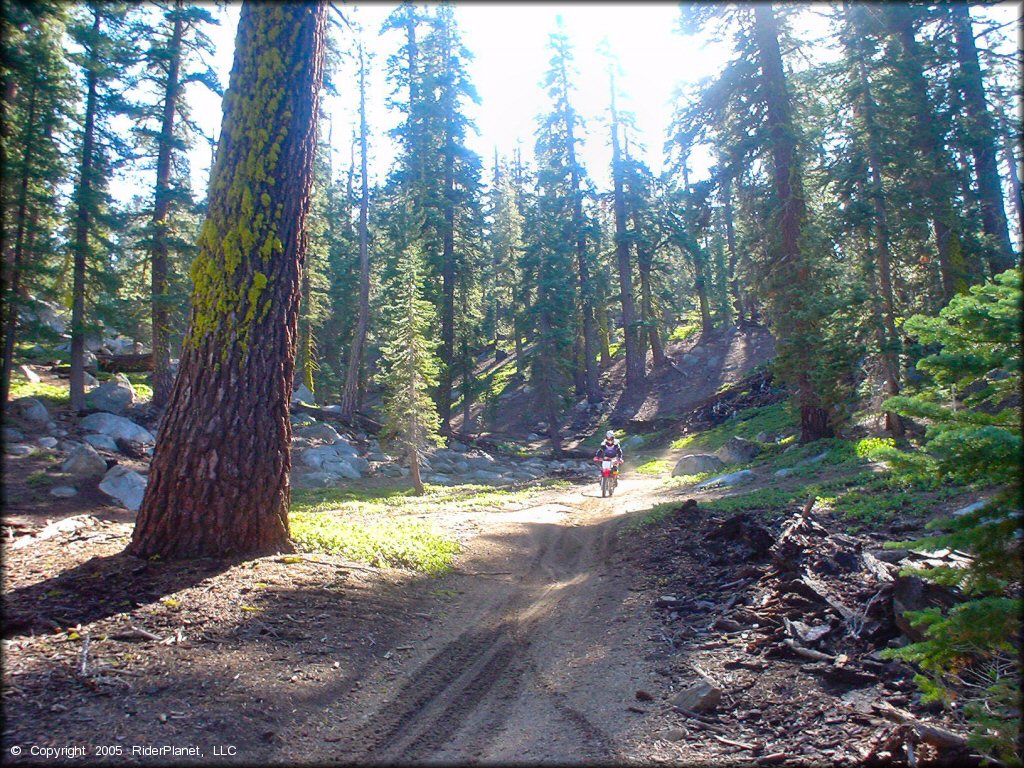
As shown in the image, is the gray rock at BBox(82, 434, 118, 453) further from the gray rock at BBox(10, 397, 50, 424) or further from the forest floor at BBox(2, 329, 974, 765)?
the forest floor at BBox(2, 329, 974, 765)

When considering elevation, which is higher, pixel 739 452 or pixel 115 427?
pixel 115 427

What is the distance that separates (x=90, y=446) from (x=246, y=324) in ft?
42.0

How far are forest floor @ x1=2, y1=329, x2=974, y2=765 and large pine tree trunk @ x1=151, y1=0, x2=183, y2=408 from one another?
49.5 ft

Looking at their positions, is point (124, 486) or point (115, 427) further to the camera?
point (115, 427)

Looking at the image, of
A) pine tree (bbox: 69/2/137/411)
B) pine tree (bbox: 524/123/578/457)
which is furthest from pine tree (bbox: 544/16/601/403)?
pine tree (bbox: 69/2/137/411)

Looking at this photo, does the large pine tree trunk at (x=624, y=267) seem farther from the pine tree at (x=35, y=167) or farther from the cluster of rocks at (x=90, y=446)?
the pine tree at (x=35, y=167)

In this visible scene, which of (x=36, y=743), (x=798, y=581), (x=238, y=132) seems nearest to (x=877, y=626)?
(x=798, y=581)

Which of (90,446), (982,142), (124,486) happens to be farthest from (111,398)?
(982,142)

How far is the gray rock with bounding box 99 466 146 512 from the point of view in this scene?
13198 millimetres

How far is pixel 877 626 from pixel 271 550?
5.78m

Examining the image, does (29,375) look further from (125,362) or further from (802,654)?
(802,654)

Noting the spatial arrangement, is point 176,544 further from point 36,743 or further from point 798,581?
point 798,581

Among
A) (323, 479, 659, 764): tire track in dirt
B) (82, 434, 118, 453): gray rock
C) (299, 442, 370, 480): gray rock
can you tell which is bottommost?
(323, 479, 659, 764): tire track in dirt

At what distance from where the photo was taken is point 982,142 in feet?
55.7
